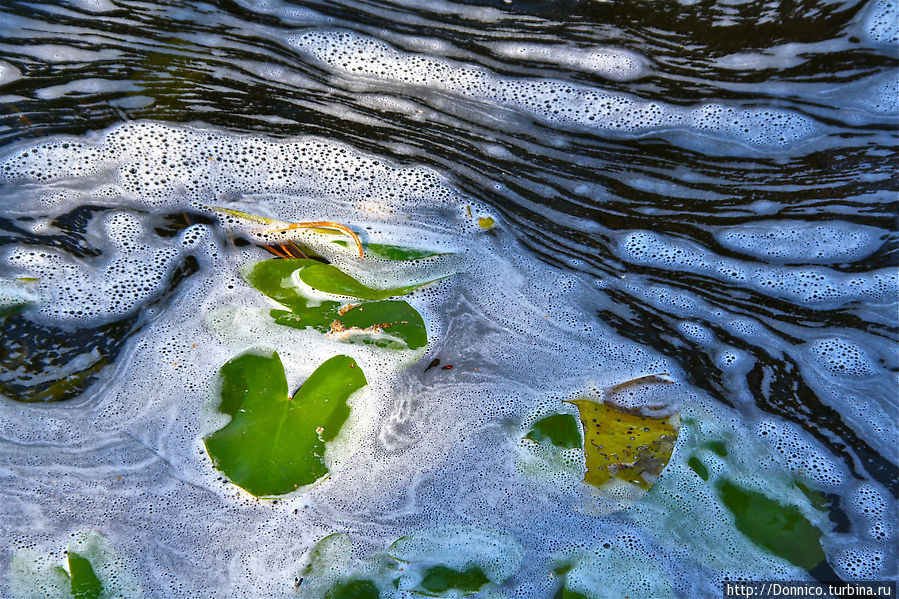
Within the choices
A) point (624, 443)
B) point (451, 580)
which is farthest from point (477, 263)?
point (451, 580)

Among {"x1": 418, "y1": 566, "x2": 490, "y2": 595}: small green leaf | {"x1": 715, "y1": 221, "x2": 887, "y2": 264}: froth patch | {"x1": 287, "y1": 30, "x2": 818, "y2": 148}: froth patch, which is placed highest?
{"x1": 287, "y1": 30, "x2": 818, "y2": 148}: froth patch

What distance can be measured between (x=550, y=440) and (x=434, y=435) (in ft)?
1.49

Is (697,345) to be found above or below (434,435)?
above

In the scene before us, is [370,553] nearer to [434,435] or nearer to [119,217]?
[434,435]

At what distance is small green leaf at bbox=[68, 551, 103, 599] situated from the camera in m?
1.91

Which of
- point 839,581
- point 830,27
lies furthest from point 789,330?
point 830,27

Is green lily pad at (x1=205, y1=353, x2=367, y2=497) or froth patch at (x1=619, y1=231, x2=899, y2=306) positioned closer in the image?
green lily pad at (x1=205, y1=353, x2=367, y2=497)

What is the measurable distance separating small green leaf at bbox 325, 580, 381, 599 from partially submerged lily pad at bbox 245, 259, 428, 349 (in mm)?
893

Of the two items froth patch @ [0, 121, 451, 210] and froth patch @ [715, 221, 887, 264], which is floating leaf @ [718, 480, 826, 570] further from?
froth patch @ [0, 121, 451, 210]

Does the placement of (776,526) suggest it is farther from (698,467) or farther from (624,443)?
(624,443)

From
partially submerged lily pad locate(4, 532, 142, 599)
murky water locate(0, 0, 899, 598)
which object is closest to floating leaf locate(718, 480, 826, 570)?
murky water locate(0, 0, 899, 598)

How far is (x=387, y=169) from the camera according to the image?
6.99 ft

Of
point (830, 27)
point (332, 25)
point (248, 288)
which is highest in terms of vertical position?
point (830, 27)

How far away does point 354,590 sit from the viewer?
1.95m
